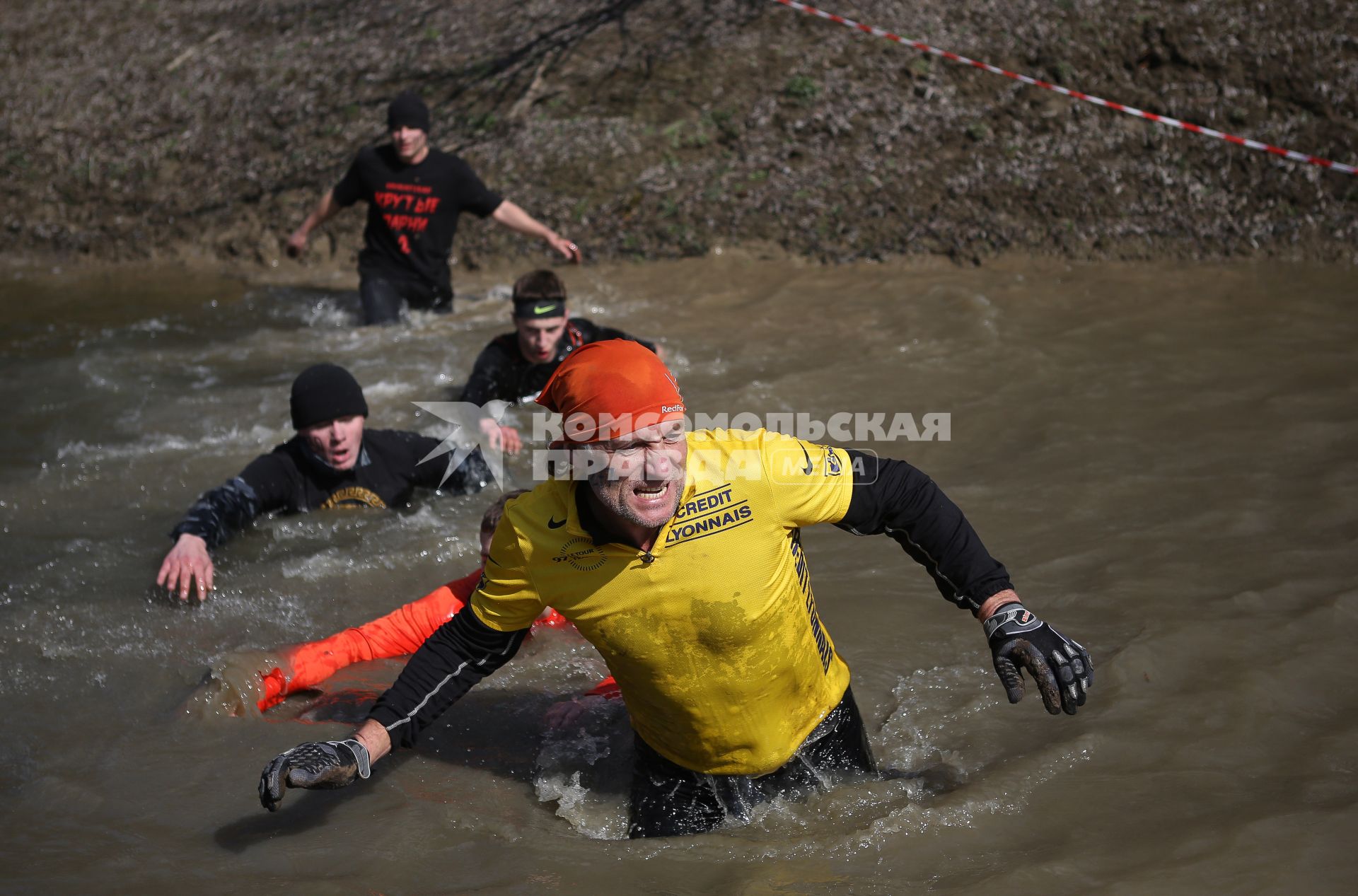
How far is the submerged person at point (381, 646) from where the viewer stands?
15.0 ft

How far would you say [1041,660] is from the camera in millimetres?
2939

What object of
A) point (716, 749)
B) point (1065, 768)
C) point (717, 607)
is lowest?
point (1065, 768)

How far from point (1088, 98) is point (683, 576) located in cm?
878

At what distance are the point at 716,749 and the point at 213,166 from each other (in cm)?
1118

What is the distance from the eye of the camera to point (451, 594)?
492 cm

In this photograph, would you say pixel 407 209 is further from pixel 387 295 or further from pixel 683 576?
pixel 683 576

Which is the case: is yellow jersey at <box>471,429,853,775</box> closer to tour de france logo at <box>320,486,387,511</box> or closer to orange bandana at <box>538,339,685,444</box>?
orange bandana at <box>538,339,685,444</box>

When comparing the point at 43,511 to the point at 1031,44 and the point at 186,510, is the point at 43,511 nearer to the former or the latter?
the point at 186,510

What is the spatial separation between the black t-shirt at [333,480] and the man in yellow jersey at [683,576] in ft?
10.0

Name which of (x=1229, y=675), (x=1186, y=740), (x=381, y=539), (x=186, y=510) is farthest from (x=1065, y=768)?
(x=186, y=510)

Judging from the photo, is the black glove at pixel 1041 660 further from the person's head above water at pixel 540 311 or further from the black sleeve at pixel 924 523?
the person's head above water at pixel 540 311

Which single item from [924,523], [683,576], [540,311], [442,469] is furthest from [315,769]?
[540,311]

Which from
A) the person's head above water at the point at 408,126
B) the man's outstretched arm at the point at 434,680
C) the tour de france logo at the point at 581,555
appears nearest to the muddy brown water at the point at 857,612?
the man's outstretched arm at the point at 434,680

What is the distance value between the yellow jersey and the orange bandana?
0.76 ft
